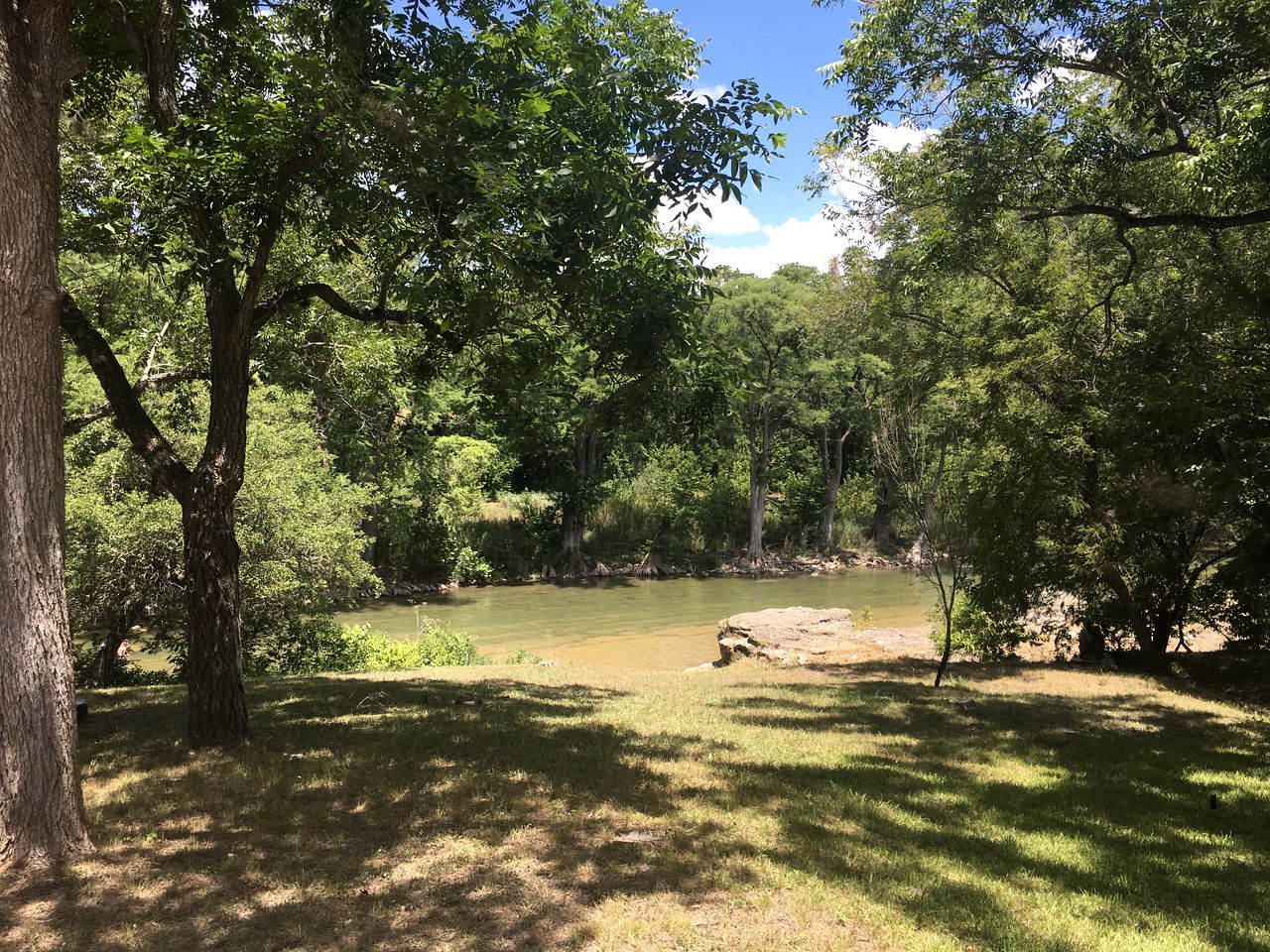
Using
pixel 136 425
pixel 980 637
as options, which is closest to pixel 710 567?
pixel 980 637

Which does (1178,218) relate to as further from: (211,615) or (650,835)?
(211,615)

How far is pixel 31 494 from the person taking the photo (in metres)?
4.25

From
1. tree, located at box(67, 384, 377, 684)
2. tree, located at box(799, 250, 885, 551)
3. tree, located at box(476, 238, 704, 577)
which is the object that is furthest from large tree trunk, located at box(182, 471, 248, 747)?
tree, located at box(799, 250, 885, 551)

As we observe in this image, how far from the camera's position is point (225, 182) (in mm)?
5820

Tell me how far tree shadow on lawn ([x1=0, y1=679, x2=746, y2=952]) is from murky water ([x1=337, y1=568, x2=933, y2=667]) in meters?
12.4

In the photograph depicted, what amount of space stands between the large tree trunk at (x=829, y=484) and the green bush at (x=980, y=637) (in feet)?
76.2

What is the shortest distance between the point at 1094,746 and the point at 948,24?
25.8 ft

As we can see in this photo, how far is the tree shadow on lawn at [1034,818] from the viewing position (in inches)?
161

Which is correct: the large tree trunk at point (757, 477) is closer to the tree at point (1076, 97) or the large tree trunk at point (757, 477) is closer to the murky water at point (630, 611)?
A: the murky water at point (630, 611)

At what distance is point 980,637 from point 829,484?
24.8 m

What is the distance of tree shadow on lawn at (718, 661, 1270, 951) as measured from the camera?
13.4 feet

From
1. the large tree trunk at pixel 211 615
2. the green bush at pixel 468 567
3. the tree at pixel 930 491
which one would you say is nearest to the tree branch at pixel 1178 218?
the tree at pixel 930 491

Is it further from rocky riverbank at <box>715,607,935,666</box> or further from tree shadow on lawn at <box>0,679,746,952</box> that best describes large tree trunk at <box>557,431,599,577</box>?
tree shadow on lawn at <box>0,679,746,952</box>

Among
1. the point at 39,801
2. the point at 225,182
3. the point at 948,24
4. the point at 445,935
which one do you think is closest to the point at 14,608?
the point at 39,801
